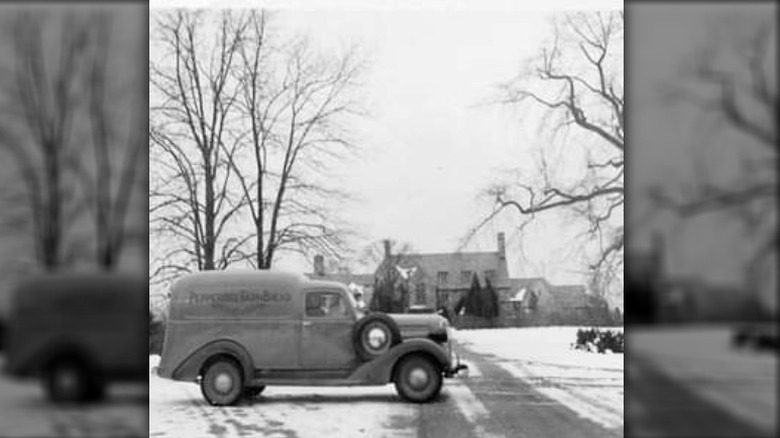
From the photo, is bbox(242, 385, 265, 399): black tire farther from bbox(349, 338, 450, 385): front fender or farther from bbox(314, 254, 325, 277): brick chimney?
bbox(314, 254, 325, 277): brick chimney

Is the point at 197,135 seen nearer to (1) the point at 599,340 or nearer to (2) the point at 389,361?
(2) the point at 389,361

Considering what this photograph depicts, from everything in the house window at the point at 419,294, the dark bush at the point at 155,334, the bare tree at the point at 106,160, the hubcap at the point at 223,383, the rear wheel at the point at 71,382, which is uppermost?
the bare tree at the point at 106,160

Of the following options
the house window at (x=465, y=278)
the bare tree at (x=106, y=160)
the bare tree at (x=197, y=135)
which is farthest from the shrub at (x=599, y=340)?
the bare tree at (x=106, y=160)

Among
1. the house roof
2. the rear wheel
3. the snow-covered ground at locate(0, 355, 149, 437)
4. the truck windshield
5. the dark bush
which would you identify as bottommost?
the snow-covered ground at locate(0, 355, 149, 437)

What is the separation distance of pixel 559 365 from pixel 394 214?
2.49ft

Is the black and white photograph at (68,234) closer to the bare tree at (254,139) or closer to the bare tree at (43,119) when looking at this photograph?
the bare tree at (43,119)

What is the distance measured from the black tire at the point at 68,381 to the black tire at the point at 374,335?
98cm

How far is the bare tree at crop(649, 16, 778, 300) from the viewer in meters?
1.96

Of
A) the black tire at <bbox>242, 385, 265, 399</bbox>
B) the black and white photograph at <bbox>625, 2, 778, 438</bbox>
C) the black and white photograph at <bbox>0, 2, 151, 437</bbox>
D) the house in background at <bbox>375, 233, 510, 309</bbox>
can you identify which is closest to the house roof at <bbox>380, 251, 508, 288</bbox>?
the house in background at <bbox>375, 233, 510, 309</bbox>

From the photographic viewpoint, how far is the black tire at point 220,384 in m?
2.62

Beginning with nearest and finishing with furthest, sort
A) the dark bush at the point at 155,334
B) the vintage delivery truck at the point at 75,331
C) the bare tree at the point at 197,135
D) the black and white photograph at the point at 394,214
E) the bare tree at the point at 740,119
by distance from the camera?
the vintage delivery truck at the point at 75,331, the bare tree at the point at 740,119, the dark bush at the point at 155,334, the bare tree at the point at 197,135, the black and white photograph at the point at 394,214

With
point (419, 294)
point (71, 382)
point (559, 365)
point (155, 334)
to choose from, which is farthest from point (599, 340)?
point (71, 382)

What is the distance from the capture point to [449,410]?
264 cm

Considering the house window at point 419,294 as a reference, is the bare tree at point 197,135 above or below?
above
